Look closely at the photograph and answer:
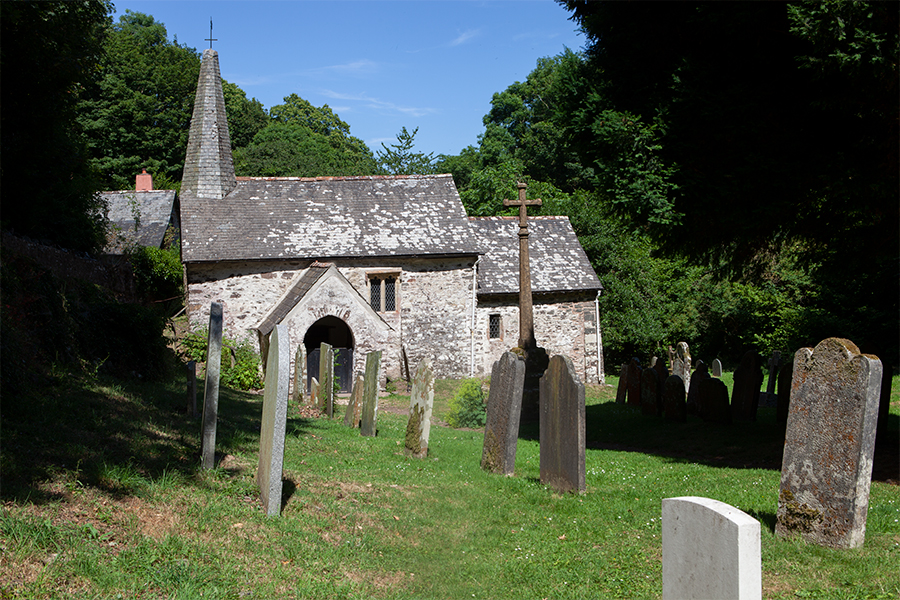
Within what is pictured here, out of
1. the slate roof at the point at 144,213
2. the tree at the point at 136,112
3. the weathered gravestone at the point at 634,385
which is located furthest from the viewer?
the tree at the point at 136,112

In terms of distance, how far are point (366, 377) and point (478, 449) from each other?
2476mm

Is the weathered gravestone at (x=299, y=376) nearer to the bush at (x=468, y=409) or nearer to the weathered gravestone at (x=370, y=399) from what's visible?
the bush at (x=468, y=409)

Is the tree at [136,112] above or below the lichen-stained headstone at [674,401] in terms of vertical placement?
above

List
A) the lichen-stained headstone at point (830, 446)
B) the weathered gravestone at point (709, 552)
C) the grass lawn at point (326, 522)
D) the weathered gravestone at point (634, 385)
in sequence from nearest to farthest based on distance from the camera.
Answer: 1. the weathered gravestone at point (709, 552)
2. the grass lawn at point (326, 522)
3. the lichen-stained headstone at point (830, 446)
4. the weathered gravestone at point (634, 385)

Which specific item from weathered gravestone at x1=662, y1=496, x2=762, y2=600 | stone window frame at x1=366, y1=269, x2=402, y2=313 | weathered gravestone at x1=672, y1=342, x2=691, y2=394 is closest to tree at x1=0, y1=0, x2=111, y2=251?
weathered gravestone at x1=662, y1=496, x2=762, y2=600

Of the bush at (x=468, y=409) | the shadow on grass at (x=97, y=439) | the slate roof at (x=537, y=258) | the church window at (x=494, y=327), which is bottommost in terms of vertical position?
the bush at (x=468, y=409)

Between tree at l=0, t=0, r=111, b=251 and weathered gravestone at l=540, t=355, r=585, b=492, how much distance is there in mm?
7691

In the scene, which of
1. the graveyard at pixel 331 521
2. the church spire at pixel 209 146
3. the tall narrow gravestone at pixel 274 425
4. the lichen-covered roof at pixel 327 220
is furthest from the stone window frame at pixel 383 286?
the tall narrow gravestone at pixel 274 425

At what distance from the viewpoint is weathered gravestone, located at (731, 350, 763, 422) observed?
1211 centimetres

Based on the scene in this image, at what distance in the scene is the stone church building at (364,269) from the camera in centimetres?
2078

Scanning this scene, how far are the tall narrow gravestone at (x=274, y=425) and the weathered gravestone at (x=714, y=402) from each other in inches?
359

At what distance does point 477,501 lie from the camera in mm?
6863

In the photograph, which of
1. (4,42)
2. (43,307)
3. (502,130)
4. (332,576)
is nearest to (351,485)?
(332,576)

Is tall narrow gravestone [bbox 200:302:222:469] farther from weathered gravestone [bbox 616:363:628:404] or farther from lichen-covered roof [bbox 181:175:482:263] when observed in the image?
lichen-covered roof [bbox 181:175:482:263]
